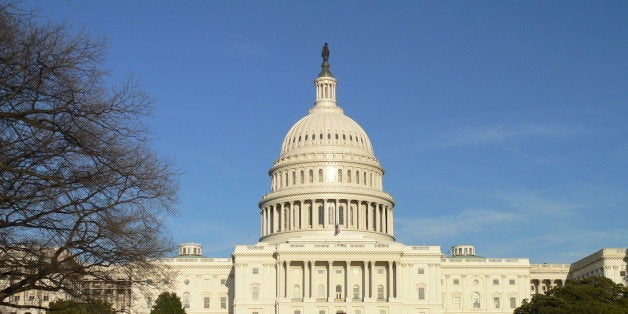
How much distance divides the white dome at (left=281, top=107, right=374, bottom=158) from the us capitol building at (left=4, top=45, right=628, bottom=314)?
22 cm

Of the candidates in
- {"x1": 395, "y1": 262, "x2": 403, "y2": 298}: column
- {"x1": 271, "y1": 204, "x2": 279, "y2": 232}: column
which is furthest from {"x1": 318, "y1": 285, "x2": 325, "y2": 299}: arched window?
{"x1": 271, "y1": 204, "x2": 279, "y2": 232}: column

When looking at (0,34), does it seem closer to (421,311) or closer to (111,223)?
(111,223)

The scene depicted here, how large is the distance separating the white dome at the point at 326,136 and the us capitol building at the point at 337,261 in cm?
22

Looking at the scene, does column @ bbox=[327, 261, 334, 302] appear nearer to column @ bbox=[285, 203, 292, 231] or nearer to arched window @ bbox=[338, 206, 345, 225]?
arched window @ bbox=[338, 206, 345, 225]

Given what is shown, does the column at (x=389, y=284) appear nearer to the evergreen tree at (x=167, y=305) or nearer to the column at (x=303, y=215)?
the column at (x=303, y=215)

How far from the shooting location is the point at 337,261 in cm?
16150

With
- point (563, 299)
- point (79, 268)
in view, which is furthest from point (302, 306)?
point (79, 268)

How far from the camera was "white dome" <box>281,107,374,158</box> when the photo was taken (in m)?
187

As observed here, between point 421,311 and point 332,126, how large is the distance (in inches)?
1713

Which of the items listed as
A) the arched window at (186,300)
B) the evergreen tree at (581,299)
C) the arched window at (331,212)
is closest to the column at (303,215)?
the arched window at (331,212)

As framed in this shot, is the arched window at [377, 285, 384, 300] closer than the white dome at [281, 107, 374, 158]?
Yes

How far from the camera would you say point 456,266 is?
582ft

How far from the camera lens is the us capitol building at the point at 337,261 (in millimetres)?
160875

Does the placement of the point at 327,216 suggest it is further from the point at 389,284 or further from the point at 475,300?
the point at 475,300
